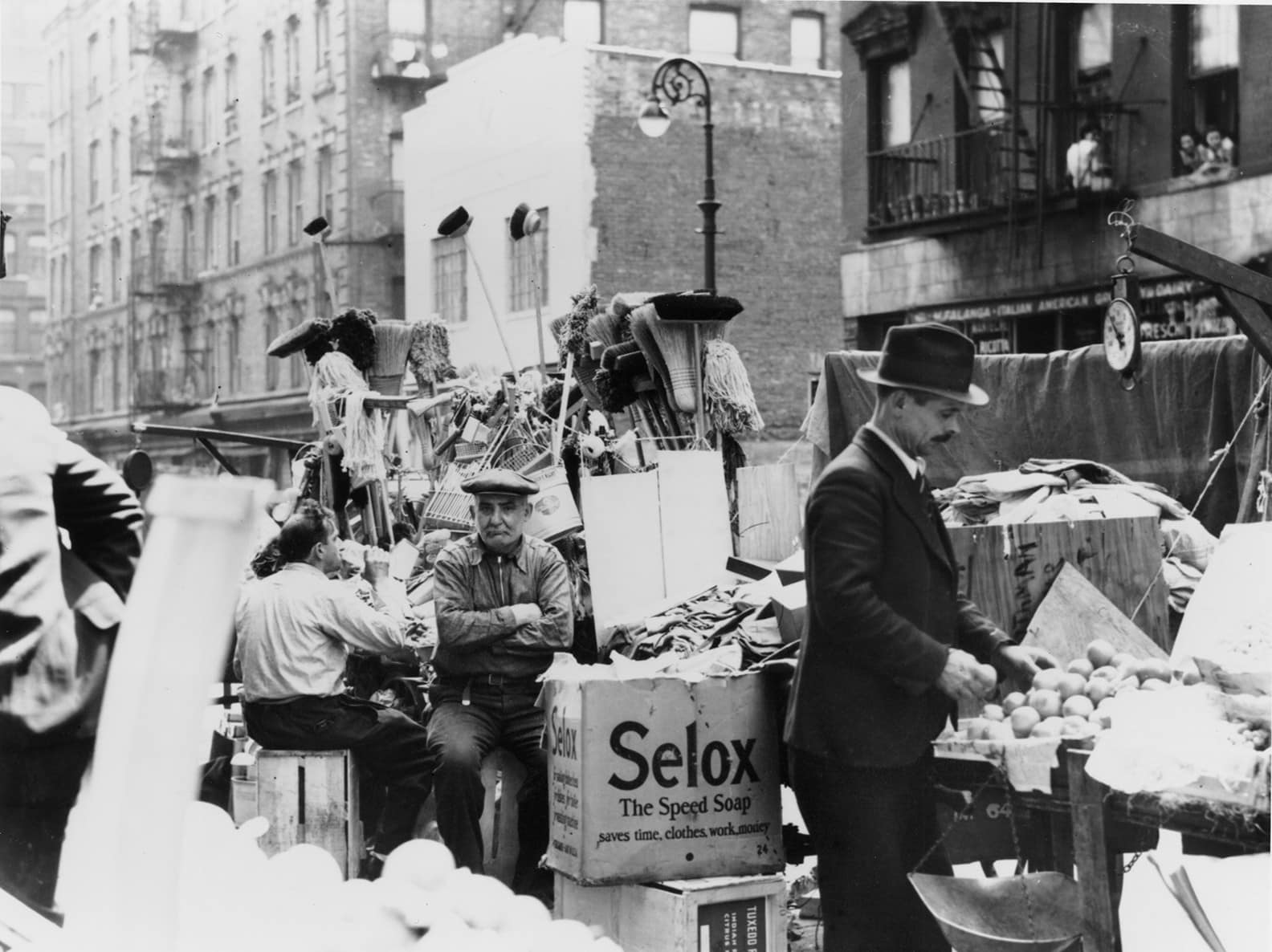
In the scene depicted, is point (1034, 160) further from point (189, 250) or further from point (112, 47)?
point (189, 250)

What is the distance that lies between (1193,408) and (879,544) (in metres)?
5.75

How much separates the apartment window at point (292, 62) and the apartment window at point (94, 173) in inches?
129

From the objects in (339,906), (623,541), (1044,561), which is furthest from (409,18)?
(339,906)

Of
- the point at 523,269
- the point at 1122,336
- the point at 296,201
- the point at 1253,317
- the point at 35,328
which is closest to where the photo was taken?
the point at 1253,317

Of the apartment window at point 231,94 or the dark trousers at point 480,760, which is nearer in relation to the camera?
the dark trousers at point 480,760

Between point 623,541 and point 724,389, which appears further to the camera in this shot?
point 724,389

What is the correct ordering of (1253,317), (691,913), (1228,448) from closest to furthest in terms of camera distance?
(691,913) < (1253,317) < (1228,448)

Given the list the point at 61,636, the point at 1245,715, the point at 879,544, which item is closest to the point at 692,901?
the point at 879,544

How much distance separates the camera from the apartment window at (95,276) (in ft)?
87.8

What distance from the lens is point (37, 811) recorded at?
356 cm

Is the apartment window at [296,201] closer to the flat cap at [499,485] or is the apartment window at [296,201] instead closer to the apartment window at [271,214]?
the apartment window at [271,214]

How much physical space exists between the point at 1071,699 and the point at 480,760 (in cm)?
268

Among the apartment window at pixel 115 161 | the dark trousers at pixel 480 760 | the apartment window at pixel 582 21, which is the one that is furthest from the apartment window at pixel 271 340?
the dark trousers at pixel 480 760

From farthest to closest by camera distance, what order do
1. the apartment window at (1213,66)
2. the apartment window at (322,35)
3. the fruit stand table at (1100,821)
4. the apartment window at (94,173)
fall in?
the apartment window at (322,35) → the apartment window at (94,173) → the apartment window at (1213,66) → the fruit stand table at (1100,821)
